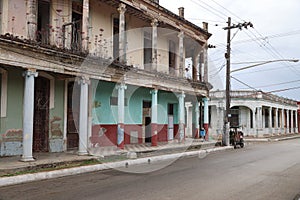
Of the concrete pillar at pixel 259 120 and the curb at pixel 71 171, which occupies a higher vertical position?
the concrete pillar at pixel 259 120

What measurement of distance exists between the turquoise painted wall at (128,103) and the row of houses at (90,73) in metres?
0.05

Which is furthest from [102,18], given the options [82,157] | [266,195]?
[266,195]

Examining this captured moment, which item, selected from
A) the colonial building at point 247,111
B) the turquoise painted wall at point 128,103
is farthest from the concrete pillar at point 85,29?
the colonial building at point 247,111

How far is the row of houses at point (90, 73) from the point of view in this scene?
11922 millimetres

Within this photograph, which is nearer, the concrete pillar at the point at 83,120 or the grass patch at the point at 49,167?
the grass patch at the point at 49,167

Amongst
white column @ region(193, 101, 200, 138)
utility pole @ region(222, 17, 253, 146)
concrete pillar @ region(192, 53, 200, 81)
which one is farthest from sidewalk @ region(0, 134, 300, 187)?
concrete pillar @ region(192, 53, 200, 81)

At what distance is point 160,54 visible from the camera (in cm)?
2141

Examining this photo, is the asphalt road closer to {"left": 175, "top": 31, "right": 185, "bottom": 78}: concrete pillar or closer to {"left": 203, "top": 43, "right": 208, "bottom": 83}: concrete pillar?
{"left": 175, "top": 31, "right": 185, "bottom": 78}: concrete pillar

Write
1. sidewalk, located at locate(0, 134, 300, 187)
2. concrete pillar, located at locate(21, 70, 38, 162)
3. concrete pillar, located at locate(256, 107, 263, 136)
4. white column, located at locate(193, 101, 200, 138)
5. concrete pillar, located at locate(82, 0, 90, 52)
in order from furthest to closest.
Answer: concrete pillar, located at locate(256, 107, 263, 136) → white column, located at locate(193, 101, 200, 138) → concrete pillar, located at locate(82, 0, 90, 52) → concrete pillar, located at locate(21, 70, 38, 162) → sidewalk, located at locate(0, 134, 300, 187)

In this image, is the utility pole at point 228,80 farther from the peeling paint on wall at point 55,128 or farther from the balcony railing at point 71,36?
the peeling paint on wall at point 55,128

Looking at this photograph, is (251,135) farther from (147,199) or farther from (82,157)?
(147,199)

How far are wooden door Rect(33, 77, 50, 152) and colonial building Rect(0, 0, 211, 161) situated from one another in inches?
1.7

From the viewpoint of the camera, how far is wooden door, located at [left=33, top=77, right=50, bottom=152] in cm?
1395

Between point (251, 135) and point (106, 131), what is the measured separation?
2343 cm
